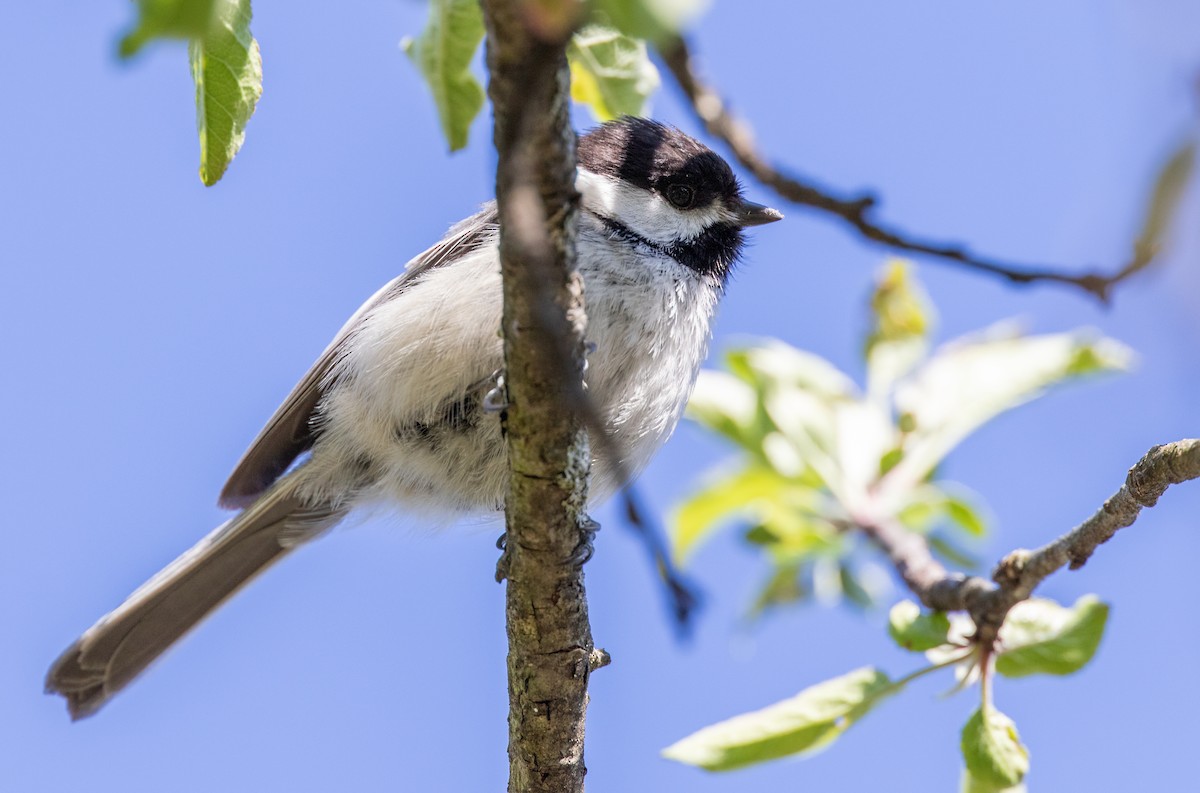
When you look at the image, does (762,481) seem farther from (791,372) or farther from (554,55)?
(554,55)

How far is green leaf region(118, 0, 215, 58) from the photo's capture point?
834 mm

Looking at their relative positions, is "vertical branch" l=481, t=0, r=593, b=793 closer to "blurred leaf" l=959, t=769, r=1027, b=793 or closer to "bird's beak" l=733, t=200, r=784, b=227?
"blurred leaf" l=959, t=769, r=1027, b=793

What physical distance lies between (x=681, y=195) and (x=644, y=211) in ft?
0.66

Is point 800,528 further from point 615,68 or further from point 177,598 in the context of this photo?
point 177,598

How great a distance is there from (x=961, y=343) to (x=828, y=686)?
0.94 m

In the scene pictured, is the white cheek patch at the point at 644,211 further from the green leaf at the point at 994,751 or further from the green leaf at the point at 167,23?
the green leaf at the point at 167,23

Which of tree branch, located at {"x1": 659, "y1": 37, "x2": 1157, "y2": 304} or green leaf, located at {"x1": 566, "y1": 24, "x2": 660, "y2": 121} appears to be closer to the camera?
tree branch, located at {"x1": 659, "y1": 37, "x2": 1157, "y2": 304}

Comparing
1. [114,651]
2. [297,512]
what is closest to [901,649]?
[297,512]

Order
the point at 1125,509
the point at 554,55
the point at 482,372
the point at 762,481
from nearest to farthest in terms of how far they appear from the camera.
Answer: the point at 554,55, the point at 1125,509, the point at 762,481, the point at 482,372

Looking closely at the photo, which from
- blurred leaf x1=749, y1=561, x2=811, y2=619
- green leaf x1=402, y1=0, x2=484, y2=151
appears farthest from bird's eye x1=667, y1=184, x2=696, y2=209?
green leaf x1=402, y1=0, x2=484, y2=151

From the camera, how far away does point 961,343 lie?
2.36 meters

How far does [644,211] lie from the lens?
10.8 ft

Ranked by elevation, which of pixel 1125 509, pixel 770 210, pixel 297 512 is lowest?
pixel 1125 509

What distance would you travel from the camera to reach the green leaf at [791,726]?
171 cm
